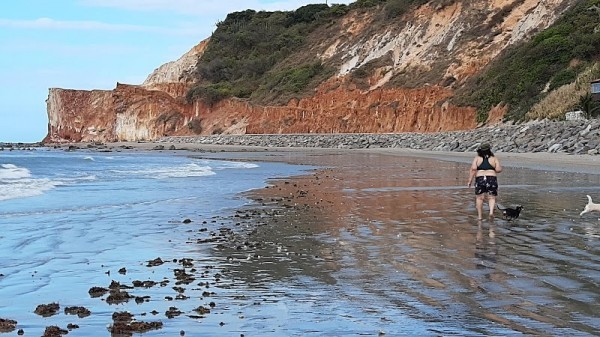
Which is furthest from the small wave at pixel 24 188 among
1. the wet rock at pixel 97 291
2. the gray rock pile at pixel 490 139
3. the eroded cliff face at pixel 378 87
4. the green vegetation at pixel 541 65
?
the eroded cliff face at pixel 378 87

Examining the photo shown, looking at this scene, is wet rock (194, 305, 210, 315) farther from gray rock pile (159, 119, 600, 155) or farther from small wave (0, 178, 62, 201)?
gray rock pile (159, 119, 600, 155)

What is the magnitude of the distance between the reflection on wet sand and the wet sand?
0.6 inches

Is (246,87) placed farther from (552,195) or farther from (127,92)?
(552,195)

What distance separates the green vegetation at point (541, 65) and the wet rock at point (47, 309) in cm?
3385

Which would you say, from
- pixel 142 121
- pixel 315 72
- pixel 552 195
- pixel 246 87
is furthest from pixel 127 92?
pixel 552 195

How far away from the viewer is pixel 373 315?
5.70 metres

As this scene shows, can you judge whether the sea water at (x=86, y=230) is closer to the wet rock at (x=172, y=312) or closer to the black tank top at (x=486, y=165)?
the wet rock at (x=172, y=312)

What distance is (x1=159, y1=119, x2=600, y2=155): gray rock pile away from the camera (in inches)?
1065

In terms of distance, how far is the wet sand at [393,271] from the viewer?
5512 millimetres

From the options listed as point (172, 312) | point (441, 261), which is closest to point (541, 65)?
point (441, 261)

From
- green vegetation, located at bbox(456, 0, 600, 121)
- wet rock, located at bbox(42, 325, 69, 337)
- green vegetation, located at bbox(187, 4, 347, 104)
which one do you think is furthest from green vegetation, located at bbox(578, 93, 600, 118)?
green vegetation, located at bbox(187, 4, 347, 104)

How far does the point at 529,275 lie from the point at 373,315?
7.06 ft

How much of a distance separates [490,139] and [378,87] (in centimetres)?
2559

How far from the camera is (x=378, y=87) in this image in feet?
195
